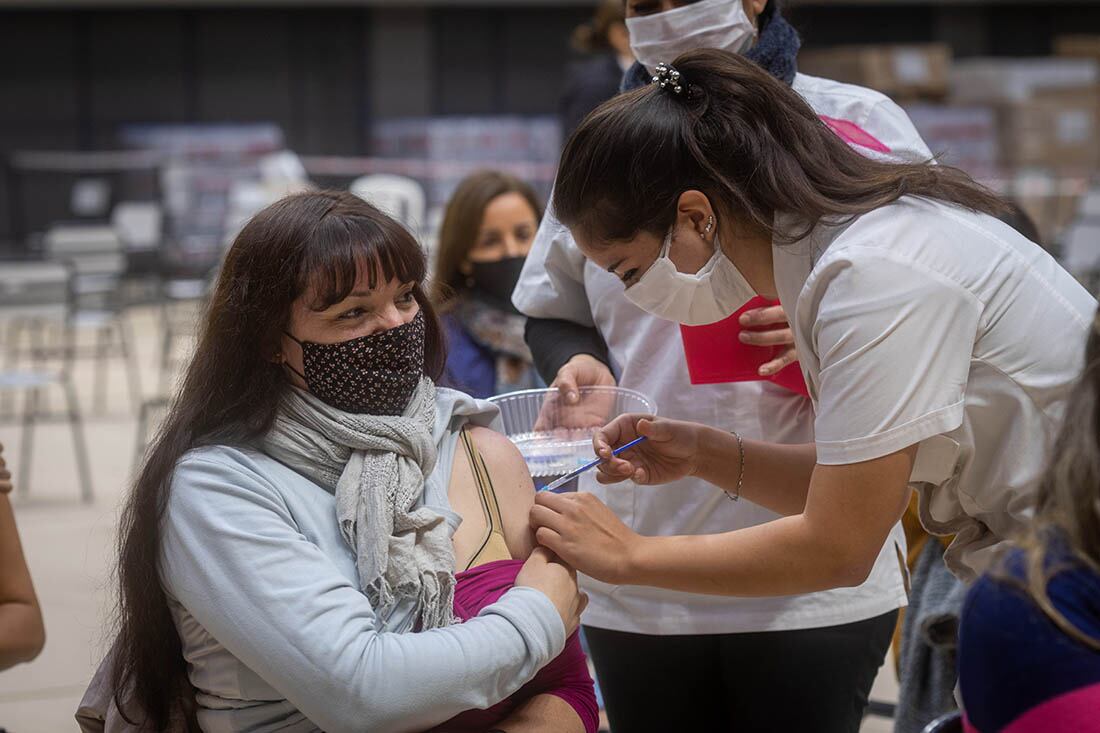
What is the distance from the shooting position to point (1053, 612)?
3.02 ft

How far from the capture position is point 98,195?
13969 mm

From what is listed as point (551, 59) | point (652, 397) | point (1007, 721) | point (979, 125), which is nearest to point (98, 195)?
point (551, 59)


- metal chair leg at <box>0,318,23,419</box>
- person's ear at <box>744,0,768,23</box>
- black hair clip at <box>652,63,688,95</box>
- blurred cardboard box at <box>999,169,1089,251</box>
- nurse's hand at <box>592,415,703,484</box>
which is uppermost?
person's ear at <box>744,0,768,23</box>

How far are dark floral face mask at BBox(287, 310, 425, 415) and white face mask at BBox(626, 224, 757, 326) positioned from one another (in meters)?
0.29

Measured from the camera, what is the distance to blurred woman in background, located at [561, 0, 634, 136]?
4113mm

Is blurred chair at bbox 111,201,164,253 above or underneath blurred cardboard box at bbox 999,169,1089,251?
underneath

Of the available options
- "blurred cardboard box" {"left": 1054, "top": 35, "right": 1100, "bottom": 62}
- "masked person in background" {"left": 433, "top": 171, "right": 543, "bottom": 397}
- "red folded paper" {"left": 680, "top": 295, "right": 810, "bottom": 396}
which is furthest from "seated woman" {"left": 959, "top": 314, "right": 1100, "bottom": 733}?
"blurred cardboard box" {"left": 1054, "top": 35, "right": 1100, "bottom": 62}

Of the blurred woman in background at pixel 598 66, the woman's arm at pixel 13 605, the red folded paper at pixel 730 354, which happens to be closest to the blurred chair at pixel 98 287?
the blurred woman in background at pixel 598 66

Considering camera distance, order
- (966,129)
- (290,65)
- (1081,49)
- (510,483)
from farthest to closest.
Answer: (290,65) → (1081,49) → (966,129) → (510,483)

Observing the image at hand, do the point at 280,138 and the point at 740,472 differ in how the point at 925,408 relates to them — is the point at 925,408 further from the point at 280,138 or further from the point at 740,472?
the point at 280,138

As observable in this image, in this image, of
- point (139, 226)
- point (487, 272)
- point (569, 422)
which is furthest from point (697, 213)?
point (139, 226)

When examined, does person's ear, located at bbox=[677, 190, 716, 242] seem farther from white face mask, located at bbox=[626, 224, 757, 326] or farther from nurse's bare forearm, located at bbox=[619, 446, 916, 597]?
nurse's bare forearm, located at bbox=[619, 446, 916, 597]

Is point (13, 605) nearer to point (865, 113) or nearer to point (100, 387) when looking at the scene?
point (865, 113)

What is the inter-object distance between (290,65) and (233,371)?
13.6 meters
